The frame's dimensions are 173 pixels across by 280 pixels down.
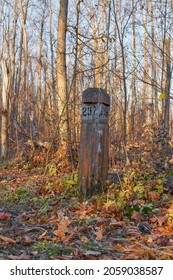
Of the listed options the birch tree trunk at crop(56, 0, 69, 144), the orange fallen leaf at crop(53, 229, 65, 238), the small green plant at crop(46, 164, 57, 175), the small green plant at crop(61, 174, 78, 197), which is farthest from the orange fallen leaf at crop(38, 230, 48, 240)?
the birch tree trunk at crop(56, 0, 69, 144)

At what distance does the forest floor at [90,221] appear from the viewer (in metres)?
2.83

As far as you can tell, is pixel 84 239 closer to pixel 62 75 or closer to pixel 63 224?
pixel 63 224

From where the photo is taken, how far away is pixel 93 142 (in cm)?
467

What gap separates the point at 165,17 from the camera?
248 inches

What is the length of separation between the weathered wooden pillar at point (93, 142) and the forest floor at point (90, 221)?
20cm

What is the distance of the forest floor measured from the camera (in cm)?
283

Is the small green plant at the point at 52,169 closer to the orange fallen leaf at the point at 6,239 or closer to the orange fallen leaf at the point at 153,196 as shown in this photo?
the orange fallen leaf at the point at 153,196

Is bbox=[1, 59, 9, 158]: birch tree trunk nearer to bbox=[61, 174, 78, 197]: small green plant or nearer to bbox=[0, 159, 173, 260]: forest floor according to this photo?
bbox=[0, 159, 173, 260]: forest floor

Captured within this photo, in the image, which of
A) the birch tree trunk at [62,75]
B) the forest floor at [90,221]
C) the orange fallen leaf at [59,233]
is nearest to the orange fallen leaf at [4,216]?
the forest floor at [90,221]

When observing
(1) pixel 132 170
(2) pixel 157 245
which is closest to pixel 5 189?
(1) pixel 132 170

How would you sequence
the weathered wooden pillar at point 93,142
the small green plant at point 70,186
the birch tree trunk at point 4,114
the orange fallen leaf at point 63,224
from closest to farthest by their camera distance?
the orange fallen leaf at point 63,224 < the weathered wooden pillar at point 93,142 < the small green plant at point 70,186 < the birch tree trunk at point 4,114

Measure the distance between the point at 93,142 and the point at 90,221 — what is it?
141 cm

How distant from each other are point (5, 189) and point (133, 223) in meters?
3.20

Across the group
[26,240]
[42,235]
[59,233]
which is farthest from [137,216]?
[26,240]
